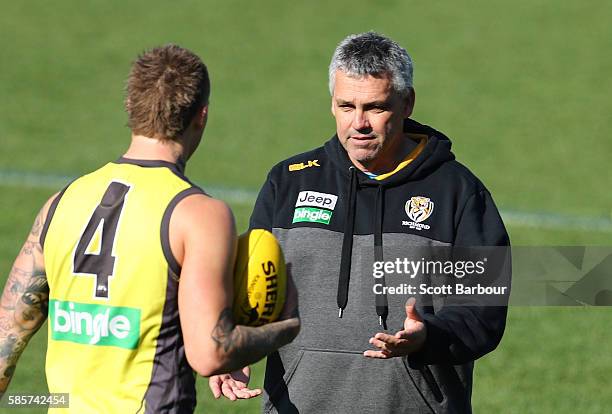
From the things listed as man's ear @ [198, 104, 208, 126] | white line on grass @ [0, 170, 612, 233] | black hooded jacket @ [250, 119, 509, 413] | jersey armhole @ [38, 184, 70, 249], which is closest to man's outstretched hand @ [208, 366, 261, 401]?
black hooded jacket @ [250, 119, 509, 413]

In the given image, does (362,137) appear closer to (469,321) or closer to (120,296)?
(469,321)

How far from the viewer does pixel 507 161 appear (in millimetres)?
20094

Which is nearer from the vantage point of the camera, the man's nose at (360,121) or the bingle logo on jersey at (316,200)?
the man's nose at (360,121)

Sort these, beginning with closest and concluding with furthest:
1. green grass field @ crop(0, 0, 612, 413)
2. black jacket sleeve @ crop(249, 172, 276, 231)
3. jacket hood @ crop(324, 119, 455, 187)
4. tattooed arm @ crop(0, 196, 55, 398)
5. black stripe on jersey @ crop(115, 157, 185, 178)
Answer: black stripe on jersey @ crop(115, 157, 185, 178) < tattooed arm @ crop(0, 196, 55, 398) < jacket hood @ crop(324, 119, 455, 187) < black jacket sleeve @ crop(249, 172, 276, 231) < green grass field @ crop(0, 0, 612, 413)

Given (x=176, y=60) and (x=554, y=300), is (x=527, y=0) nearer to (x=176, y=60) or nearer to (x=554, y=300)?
(x=554, y=300)

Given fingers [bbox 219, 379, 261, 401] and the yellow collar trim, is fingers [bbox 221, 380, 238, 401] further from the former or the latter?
the yellow collar trim

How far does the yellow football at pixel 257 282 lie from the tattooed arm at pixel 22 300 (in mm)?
867

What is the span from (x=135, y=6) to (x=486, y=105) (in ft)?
27.7

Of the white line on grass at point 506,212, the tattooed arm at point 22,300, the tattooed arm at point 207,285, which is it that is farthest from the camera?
the white line on grass at point 506,212

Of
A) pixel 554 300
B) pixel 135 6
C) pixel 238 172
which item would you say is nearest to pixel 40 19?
pixel 135 6

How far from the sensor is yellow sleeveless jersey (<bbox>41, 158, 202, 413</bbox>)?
4.75 meters

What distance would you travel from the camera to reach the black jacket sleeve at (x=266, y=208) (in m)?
6.03

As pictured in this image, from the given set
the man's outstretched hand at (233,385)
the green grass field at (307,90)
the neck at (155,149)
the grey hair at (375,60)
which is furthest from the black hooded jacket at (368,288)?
the green grass field at (307,90)

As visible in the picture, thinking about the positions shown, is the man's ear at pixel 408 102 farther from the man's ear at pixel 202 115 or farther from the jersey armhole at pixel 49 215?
the jersey armhole at pixel 49 215
